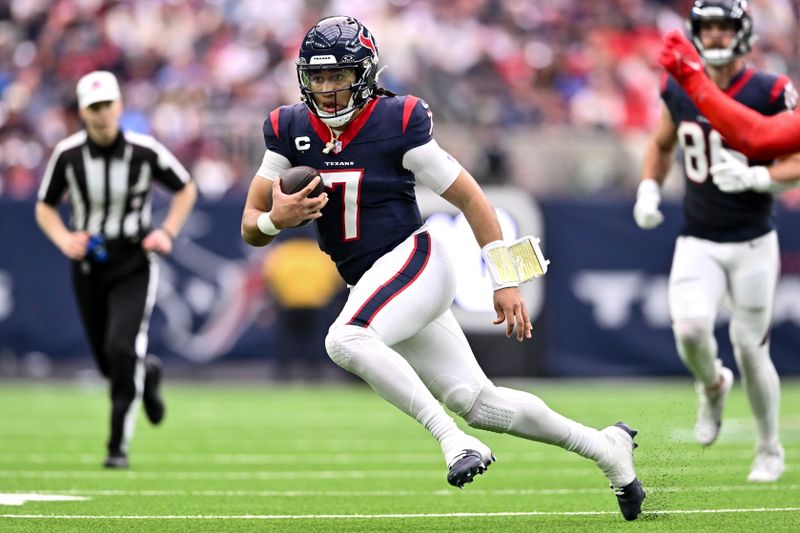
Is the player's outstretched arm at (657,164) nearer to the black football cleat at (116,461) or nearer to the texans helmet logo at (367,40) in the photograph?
the texans helmet logo at (367,40)

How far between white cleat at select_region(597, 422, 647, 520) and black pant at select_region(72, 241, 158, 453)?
10.7 ft

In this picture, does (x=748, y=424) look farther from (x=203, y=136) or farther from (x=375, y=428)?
(x=203, y=136)

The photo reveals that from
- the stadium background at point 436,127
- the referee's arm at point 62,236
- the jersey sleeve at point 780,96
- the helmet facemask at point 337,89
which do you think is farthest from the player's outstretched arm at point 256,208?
the stadium background at point 436,127

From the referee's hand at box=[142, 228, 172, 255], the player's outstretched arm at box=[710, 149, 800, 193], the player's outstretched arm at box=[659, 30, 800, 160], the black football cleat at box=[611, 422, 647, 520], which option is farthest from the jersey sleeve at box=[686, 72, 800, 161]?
the referee's hand at box=[142, 228, 172, 255]

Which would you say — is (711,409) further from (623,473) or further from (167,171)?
(167,171)

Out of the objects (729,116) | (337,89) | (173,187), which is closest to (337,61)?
(337,89)

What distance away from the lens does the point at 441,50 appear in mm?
17078

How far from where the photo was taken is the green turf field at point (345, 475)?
214 inches

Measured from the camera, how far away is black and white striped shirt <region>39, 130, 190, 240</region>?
805 centimetres

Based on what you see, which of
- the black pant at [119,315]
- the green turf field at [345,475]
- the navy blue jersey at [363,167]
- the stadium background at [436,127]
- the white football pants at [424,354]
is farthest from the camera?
the stadium background at [436,127]

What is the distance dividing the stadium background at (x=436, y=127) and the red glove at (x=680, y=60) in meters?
7.18

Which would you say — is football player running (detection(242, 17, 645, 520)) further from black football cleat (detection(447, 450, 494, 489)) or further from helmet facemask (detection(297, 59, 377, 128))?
black football cleat (detection(447, 450, 494, 489))

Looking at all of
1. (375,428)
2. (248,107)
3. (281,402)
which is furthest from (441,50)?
(375,428)

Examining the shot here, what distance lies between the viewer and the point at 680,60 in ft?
18.8
